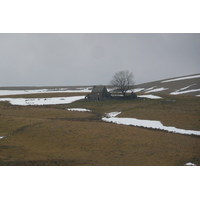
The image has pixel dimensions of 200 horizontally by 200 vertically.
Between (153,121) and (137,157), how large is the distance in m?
18.8

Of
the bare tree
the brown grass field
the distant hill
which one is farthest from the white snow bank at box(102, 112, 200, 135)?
the distant hill

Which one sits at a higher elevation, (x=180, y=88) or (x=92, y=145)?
(x=180, y=88)

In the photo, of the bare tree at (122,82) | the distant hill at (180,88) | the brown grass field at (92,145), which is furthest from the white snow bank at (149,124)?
the distant hill at (180,88)

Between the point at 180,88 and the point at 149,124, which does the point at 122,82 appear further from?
the point at 180,88

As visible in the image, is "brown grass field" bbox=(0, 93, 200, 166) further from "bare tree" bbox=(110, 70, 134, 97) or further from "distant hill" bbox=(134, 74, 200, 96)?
"distant hill" bbox=(134, 74, 200, 96)

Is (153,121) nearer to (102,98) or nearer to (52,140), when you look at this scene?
(52,140)

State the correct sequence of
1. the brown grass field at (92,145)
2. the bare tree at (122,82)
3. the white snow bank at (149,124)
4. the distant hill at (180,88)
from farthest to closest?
1. the distant hill at (180,88)
2. the bare tree at (122,82)
3. the white snow bank at (149,124)
4. the brown grass field at (92,145)

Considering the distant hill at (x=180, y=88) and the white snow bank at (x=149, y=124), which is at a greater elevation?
the distant hill at (x=180, y=88)

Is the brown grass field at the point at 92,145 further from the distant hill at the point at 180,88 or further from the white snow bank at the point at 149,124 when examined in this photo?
the distant hill at the point at 180,88

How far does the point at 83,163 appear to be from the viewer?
19797 mm

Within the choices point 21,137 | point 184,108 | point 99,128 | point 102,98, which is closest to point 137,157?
point 99,128

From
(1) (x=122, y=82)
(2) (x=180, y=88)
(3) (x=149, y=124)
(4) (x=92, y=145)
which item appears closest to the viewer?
(4) (x=92, y=145)

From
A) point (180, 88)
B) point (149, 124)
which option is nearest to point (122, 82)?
point (149, 124)

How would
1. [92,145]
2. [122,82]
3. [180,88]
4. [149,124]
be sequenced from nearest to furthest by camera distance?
[92,145] → [149,124] → [122,82] → [180,88]
